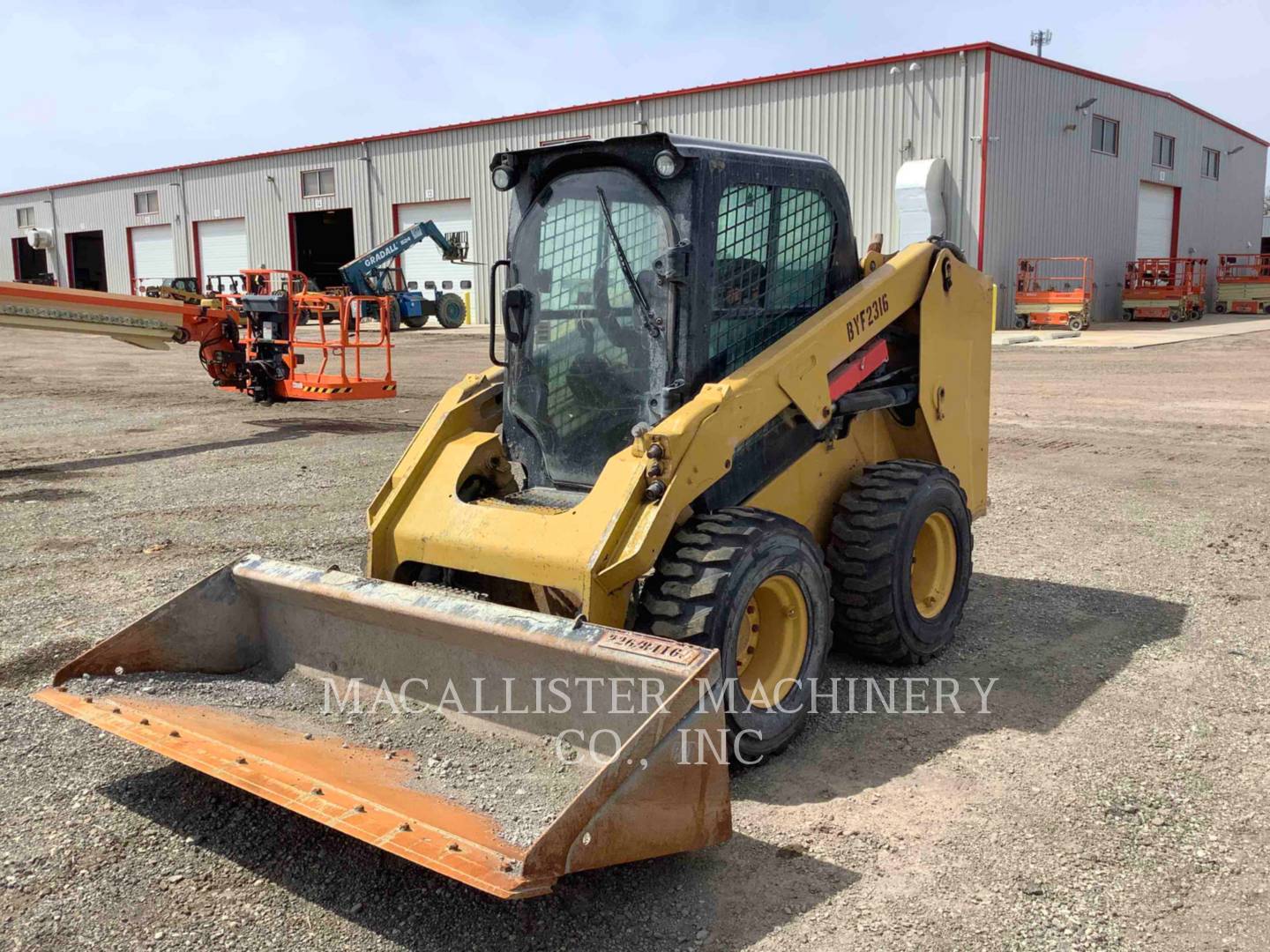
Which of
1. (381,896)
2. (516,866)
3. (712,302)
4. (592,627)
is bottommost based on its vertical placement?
(381,896)

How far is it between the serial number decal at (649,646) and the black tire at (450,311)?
27.1m

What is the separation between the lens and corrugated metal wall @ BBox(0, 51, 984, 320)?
2380 cm

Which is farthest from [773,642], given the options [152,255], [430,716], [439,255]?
[152,255]

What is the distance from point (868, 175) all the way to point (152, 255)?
29.3 meters

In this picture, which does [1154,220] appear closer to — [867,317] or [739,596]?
[867,317]

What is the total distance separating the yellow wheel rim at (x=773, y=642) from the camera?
410 cm

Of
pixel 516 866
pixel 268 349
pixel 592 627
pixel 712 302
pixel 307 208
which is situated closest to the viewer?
pixel 516 866

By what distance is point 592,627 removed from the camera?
11.5 feet

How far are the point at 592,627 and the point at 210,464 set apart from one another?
7756 mm

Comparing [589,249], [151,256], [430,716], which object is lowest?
[430,716]

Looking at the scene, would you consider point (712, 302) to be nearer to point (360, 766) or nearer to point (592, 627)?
point (592, 627)

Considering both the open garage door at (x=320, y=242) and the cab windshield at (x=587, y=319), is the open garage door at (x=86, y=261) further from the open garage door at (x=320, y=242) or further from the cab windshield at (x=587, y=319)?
the cab windshield at (x=587, y=319)

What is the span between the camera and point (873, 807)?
3734mm

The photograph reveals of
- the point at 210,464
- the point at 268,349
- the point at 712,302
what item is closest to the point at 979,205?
the point at 268,349
